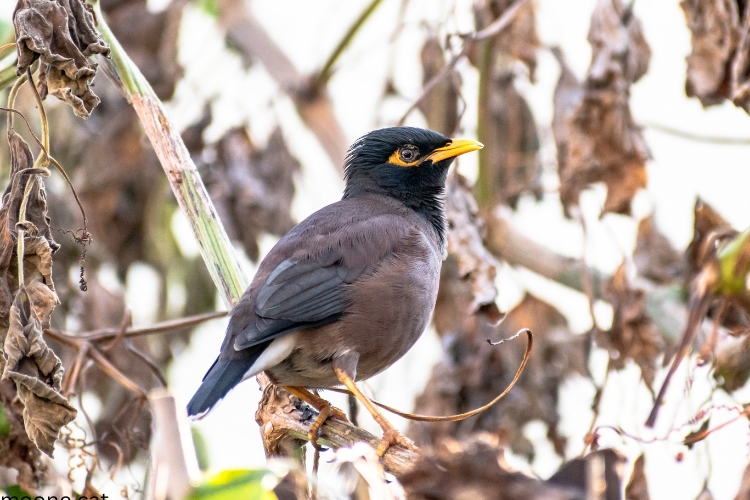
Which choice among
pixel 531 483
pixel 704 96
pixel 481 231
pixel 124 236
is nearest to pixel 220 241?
pixel 481 231

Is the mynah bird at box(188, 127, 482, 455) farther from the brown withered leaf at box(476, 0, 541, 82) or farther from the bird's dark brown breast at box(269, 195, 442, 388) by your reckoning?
the brown withered leaf at box(476, 0, 541, 82)

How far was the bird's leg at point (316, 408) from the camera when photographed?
3.23 m

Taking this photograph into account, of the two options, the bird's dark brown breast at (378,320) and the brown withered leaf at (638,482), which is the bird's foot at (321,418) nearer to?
the bird's dark brown breast at (378,320)

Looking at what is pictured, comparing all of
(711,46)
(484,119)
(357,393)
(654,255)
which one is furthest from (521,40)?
(357,393)

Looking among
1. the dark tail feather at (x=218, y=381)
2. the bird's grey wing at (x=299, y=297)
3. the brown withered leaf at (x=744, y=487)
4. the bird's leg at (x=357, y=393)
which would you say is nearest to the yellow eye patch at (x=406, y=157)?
the bird's grey wing at (x=299, y=297)

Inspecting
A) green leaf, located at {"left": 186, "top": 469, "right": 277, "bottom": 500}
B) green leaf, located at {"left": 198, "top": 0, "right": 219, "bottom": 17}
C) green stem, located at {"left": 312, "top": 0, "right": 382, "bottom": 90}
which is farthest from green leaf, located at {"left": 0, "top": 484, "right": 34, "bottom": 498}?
green leaf, located at {"left": 198, "top": 0, "right": 219, "bottom": 17}

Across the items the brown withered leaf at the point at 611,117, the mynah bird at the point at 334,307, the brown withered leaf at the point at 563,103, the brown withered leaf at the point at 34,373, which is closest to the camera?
the brown withered leaf at the point at 34,373

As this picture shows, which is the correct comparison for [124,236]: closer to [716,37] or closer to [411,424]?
[411,424]

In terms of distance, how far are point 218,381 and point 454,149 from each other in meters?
1.80

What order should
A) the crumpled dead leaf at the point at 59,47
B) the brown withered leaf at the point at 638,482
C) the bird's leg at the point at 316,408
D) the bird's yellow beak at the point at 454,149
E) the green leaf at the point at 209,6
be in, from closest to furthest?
the crumpled dead leaf at the point at 59,47 < the brown withered leaf at the point at 638,482 < the bird's leg at the point at 316,408 < the bird's yellow beak at the point at 454,149 < the green leaf at the point at 209,6

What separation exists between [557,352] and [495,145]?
1.21 metres

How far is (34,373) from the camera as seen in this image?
2.52m

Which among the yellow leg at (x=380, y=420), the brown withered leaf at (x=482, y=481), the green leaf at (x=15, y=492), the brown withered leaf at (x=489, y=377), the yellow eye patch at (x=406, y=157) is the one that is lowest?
the brown withered leaf at (x=489, y=377)

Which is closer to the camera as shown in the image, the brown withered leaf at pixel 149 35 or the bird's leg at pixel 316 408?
the bird's leg at pixel 316 408
